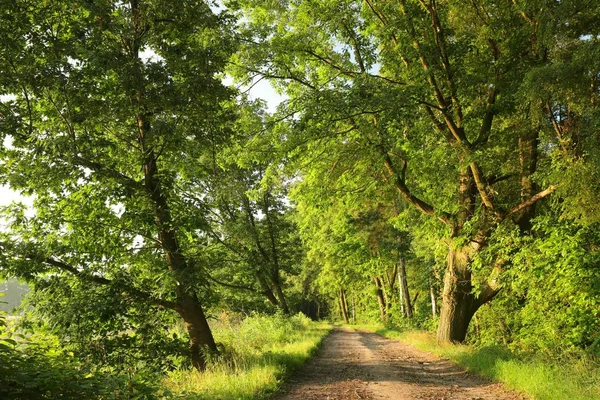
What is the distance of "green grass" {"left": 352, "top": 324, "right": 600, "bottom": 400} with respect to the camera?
5762mm

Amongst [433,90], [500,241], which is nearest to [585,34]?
[433,90]

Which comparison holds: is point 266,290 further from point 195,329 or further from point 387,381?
point 387,381

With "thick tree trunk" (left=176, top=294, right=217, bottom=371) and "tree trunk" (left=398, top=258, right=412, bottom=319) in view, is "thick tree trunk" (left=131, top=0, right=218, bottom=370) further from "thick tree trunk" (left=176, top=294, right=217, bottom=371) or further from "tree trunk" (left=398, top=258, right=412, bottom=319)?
"tree trunk" (left=398, top=258, right=412, bottom=319)

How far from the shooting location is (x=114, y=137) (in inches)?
347

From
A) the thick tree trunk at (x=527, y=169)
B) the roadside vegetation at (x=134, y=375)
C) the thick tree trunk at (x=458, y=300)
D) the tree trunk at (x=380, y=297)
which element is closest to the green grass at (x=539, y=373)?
the thick tree trunk at (x=458, y=300)

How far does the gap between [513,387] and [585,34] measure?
782cm

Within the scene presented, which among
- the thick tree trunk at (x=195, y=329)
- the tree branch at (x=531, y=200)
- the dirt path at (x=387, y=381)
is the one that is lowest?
the dirt path at (x=387, y=381)

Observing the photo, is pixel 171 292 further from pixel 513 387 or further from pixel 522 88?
pixel 522 88

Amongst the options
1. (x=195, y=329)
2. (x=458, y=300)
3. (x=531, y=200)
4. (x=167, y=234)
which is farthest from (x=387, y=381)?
(x=531, y=200)

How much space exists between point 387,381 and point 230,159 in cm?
779

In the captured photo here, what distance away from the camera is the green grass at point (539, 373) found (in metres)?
5.76

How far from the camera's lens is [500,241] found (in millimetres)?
10273

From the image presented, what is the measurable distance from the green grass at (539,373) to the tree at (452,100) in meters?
2.29

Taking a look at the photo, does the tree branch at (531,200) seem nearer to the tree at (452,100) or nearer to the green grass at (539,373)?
the tree at (452,100)
